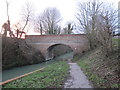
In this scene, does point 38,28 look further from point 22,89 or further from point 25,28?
point 22,89

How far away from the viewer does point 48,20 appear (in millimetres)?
25578

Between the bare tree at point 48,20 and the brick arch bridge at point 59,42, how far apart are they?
31.1ft

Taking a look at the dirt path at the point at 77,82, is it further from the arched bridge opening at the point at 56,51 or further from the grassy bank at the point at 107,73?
the arched bridge opening at the point at 56,51

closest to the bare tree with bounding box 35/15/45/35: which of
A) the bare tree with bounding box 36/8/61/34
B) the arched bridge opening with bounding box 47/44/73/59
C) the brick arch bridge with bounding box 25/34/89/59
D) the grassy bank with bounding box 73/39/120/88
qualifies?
the bare tree with bounding box 36/8/61/34

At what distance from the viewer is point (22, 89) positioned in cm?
307

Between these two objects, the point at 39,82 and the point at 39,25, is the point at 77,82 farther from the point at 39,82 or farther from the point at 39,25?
the point at 39,25

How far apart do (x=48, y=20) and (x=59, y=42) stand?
12.1 metres

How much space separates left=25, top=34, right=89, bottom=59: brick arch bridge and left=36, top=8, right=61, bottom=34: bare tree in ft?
31.1

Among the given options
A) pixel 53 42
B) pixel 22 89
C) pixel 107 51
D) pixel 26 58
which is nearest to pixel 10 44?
pixel 26 58

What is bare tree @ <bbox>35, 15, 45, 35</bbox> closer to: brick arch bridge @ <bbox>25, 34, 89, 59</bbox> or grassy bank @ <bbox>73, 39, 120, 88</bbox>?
brick arch bridge @ <bbox>25, 34, 89, 59</bbox>

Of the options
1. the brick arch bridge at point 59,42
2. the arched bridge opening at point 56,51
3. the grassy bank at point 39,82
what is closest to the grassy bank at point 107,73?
the grassy bank at point 39,82

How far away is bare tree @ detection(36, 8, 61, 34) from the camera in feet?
83.3

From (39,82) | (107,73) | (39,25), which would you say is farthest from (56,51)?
(107,73)

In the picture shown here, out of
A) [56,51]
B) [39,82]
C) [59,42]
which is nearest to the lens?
[39,82]
